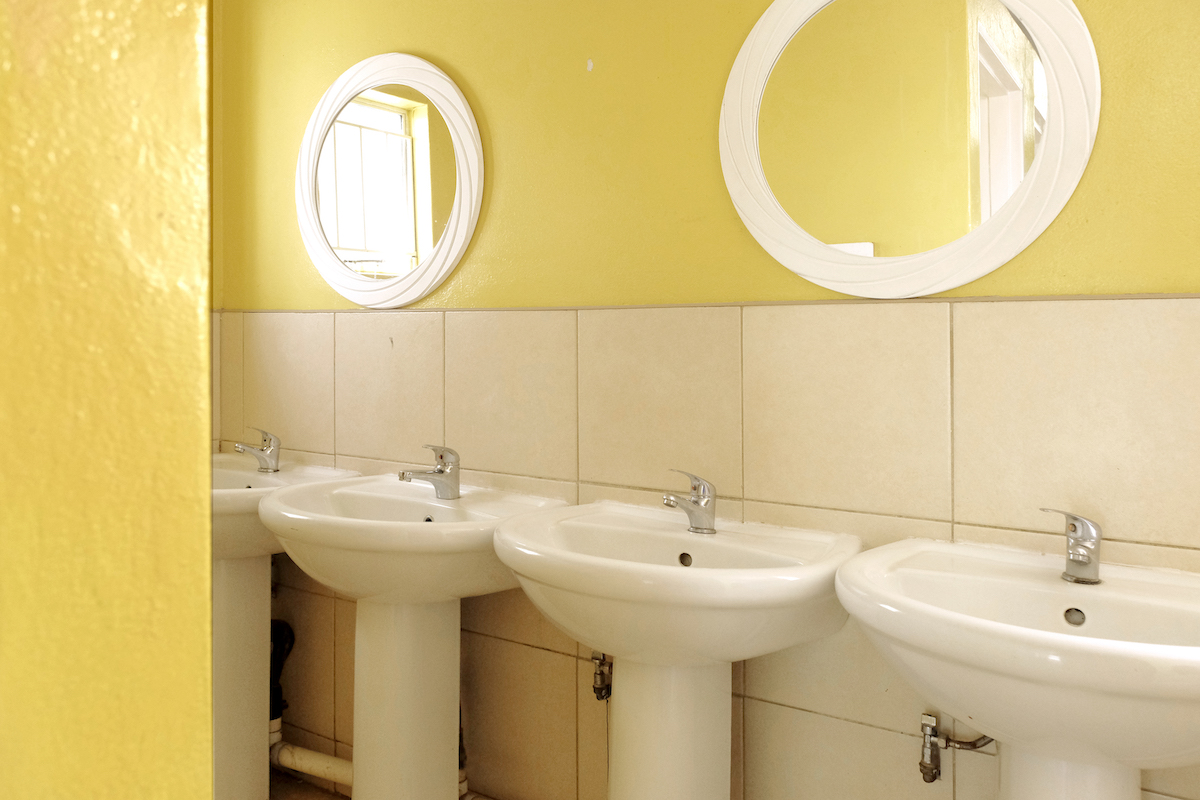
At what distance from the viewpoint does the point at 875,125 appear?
5.29ft

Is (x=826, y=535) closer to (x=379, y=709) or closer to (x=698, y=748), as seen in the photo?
(x=698, y=748)

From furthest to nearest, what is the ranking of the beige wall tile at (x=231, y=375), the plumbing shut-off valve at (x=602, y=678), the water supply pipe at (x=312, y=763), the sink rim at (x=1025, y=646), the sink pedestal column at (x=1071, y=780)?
the beige wall tile at (x=231, y=375) → the water supply pipe at (x=312, y=763) → the plumbing shut-off valve at (x=602, y=678) → the sink pedestal column at (x=1071, y=780) → the sink rim at (x=1025, y=646)

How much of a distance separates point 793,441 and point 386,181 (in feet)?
4.34

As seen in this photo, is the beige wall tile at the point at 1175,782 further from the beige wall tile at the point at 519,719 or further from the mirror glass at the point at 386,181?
the mirror glass at the point at 386,181

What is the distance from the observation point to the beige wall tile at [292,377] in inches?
98.7

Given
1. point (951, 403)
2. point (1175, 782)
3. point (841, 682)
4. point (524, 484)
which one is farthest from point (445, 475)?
point (1175, 782)

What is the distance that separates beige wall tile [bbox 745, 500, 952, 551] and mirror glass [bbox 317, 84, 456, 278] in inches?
42.7

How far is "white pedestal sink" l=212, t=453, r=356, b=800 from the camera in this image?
2234mm

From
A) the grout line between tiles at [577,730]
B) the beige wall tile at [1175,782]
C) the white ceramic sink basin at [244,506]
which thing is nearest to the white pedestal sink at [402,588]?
the white ceramic sink basin at [244,506]

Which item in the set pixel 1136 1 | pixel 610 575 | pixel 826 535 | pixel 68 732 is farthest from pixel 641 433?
pixel 68 732

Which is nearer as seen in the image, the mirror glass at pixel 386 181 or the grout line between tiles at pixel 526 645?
the grout line between tiles at pixel 526 645

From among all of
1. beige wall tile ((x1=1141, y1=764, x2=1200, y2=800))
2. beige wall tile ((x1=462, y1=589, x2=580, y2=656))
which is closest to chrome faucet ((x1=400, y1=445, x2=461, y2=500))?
beige wall tile ((x1=462, y1=589, x2=580, y2=656))

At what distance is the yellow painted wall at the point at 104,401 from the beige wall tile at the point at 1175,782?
4.90 ft

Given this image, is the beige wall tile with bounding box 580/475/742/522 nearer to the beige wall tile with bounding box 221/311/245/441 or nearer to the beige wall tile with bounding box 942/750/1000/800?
the beige wall tile with bounding box 942/750/1000/800
